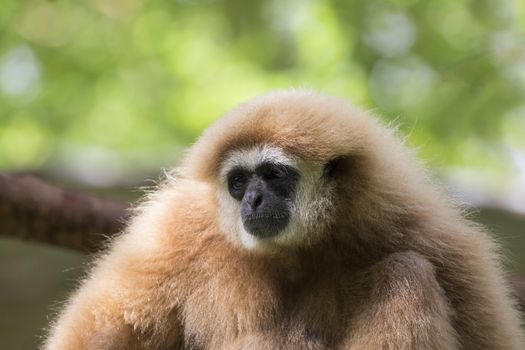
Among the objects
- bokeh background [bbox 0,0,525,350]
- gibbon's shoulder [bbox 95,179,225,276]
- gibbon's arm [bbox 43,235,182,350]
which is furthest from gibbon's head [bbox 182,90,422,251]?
bokeh background [bbox 0,0,525,350]

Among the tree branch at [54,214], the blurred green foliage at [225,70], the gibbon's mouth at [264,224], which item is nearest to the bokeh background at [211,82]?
the blurred green foliage at [225,70]

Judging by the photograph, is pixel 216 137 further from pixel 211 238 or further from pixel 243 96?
pixel 243 96

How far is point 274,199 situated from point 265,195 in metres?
0.07

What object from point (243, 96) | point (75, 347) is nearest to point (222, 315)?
point (75, 347)

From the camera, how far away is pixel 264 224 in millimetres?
5863

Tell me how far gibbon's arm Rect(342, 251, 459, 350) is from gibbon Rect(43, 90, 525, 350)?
0.06ft

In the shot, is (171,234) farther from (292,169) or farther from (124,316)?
(292,169)

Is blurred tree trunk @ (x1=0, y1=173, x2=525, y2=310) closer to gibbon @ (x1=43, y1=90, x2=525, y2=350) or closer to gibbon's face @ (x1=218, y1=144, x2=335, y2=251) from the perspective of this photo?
gibbon @ (x1=43, y1=90, x2=525, y2=350)

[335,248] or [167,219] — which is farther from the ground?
[335,248]

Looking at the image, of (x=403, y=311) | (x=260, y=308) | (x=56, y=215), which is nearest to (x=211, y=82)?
(x=56, y=215)

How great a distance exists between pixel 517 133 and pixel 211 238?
22.8ft

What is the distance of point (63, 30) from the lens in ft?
43.9

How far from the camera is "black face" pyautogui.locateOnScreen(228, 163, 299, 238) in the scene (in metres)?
5.88

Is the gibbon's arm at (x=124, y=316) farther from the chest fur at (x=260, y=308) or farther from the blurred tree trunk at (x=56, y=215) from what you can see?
the blurred tree trunk at (x=56, y=215)
